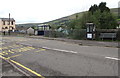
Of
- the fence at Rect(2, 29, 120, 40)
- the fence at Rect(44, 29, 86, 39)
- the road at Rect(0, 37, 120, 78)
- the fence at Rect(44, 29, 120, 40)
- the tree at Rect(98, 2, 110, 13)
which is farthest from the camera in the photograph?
the tree at Rect(98, 2, 110, 13)

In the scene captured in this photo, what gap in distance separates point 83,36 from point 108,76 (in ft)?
43.5

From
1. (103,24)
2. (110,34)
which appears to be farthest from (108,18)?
(110,34)

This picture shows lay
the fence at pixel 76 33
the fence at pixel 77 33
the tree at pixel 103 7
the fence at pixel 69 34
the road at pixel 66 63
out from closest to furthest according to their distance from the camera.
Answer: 1. the road at pixel 66 63
2. the fence at pixel 77 33
3. the fence at pixel 76 33
4. the fence at pixel 69 34
5. the tree at pixel 103 7

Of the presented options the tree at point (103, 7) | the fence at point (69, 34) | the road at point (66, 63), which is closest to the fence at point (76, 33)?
the fence at point (69, 34)

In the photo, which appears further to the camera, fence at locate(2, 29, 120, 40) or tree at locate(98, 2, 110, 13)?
tree at locate(98, 2, 110, 13)

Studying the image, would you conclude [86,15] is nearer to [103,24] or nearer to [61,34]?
[103,24]

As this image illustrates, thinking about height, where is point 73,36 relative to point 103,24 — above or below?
below

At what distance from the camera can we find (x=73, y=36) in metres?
18.3

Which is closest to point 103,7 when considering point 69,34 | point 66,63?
point 69,34

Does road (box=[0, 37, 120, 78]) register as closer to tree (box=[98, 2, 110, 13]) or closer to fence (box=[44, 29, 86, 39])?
fence (box=[44, 29, 86, 39])

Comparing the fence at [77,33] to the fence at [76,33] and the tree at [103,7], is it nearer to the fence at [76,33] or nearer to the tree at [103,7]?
the fence at [76,33]

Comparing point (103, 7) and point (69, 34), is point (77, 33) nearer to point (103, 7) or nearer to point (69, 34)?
point (69, 34)

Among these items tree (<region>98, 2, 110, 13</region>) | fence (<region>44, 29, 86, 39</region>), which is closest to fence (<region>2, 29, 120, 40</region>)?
fence (<region>44, 29, 86, 39</region>)

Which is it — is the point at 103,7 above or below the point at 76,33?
above
